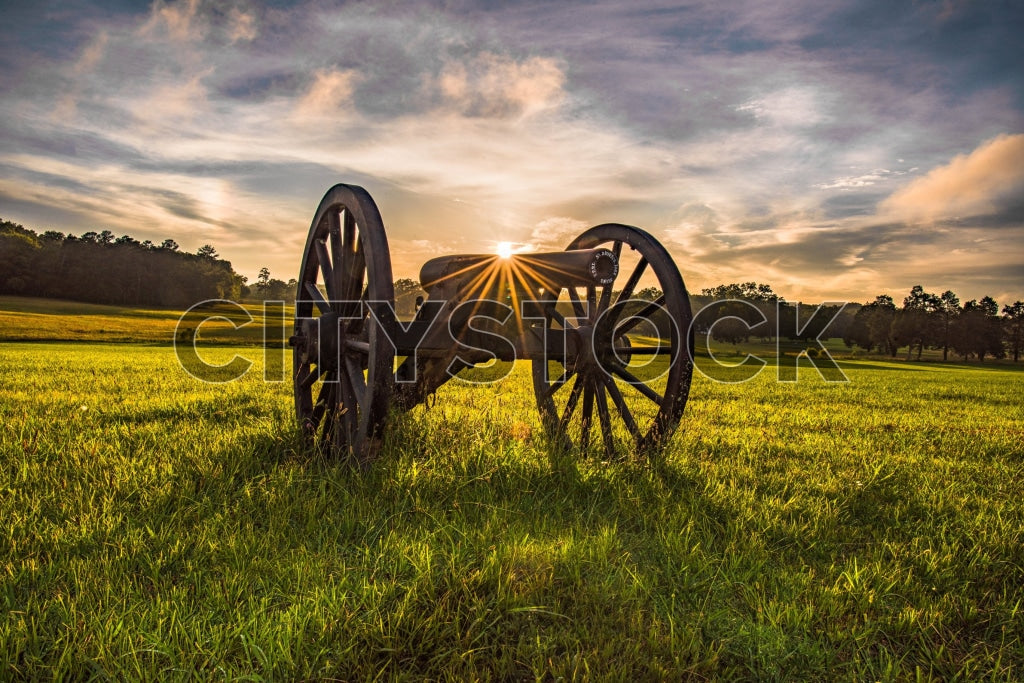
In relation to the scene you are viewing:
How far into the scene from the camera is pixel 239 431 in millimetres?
4898

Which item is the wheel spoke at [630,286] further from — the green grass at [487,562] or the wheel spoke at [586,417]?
the green grass at [487,562]

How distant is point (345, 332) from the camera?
4.24 meters

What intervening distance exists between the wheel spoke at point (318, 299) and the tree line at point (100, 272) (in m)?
84.6

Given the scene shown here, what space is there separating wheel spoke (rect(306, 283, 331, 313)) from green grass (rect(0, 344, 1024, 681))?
3.58 ft

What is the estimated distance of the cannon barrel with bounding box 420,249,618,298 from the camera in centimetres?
418

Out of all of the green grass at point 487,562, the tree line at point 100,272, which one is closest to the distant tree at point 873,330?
the green grass at point 487,562

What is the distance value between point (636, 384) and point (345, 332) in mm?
2334

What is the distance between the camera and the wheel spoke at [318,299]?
468 cm

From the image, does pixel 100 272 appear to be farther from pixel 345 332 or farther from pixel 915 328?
pixel 915 328

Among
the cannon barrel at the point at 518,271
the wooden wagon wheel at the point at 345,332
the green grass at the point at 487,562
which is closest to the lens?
the green grass at the point at 487,562

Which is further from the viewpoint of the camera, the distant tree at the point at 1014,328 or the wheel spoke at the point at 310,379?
the distant tree at the point at 1014,328

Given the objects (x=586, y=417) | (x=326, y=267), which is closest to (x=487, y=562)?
(x=586, y=417)

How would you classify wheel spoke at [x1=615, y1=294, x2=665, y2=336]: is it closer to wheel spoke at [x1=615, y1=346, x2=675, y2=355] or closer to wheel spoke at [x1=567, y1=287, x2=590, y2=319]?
wheel spoke at [x1=615, y1=346, x2=675, y2=355]

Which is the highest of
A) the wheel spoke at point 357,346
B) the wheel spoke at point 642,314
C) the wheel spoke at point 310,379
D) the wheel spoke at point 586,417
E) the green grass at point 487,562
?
the wheel spoke at point 642,314
